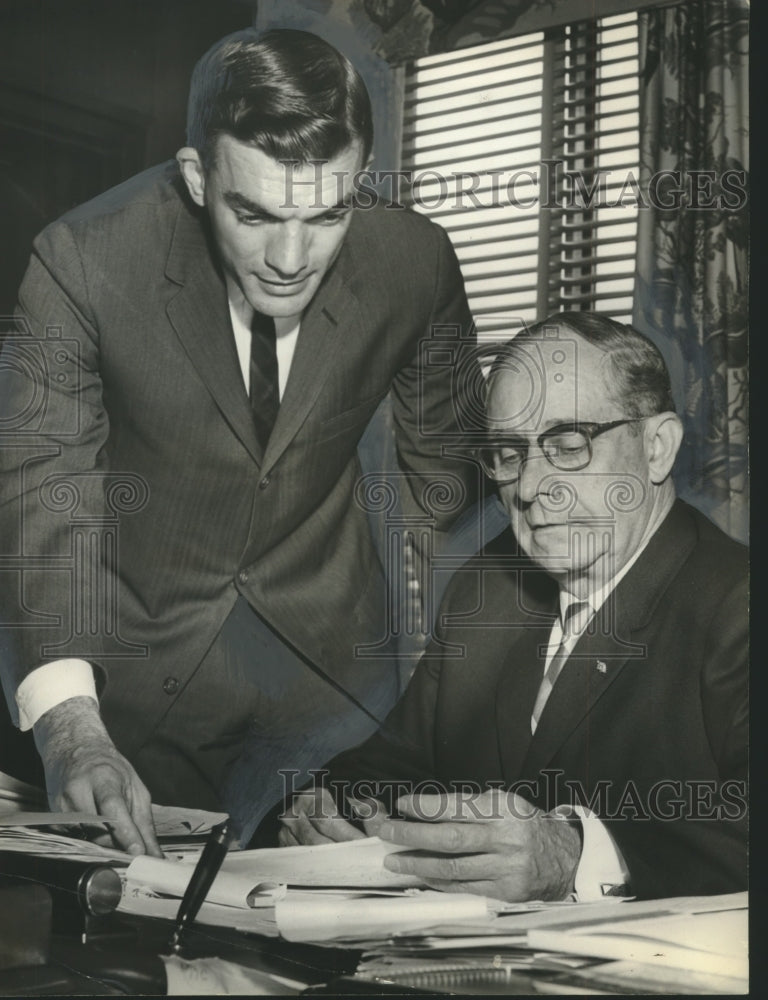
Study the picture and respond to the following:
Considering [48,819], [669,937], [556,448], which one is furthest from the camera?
[48,819]

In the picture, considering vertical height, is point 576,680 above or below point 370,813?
above

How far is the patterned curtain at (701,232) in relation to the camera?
127 inches

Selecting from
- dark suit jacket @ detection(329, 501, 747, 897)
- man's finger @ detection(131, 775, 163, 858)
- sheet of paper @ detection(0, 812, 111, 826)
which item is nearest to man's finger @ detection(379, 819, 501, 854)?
dark suit jacket @ detection(329, 501, 747, 897)

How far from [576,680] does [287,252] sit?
50.6 inches

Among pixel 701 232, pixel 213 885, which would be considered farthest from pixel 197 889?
pixel 701 232

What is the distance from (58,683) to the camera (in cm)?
334

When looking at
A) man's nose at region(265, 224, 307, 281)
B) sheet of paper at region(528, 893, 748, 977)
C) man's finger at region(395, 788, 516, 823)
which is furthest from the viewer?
man's nose at region(265, 224, 307, 281)

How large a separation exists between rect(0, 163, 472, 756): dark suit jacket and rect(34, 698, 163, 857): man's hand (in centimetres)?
6

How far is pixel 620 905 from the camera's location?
3.13 meters

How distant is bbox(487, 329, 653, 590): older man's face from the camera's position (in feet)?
10.6

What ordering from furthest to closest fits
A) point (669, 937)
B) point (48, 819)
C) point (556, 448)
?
1. point (48, 819)
2. point (556, 448)
3. point (669, 937)

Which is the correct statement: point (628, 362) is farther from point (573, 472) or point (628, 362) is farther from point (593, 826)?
point (593, 826)

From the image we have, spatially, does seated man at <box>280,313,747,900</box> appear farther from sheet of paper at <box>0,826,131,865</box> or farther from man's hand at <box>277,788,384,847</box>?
sheet of paper at <box>0,826,131,865</box>
